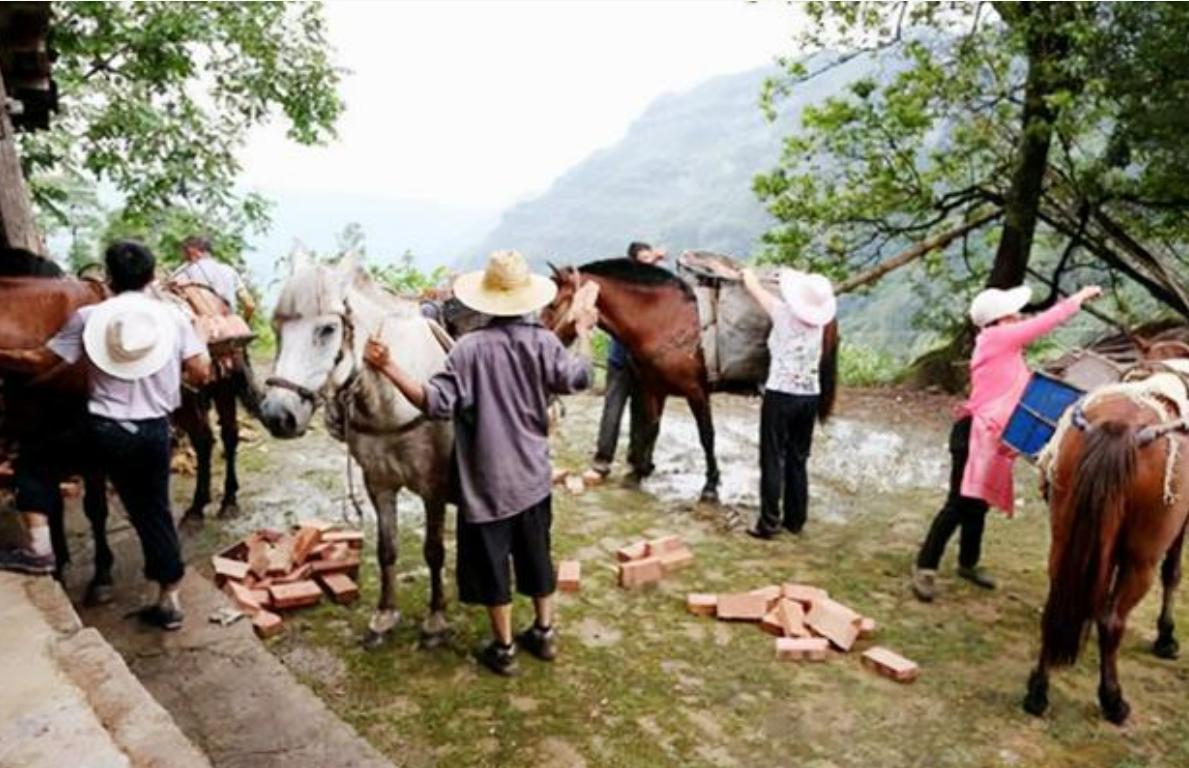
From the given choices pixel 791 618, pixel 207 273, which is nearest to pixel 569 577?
pixel 791 618

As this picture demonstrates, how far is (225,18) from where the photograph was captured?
9430 mm

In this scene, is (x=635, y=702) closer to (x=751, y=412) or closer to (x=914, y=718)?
(x=914, y=718)

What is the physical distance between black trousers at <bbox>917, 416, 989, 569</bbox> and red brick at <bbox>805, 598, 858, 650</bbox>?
80cm

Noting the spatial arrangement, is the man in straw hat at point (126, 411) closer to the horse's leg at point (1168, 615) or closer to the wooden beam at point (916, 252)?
the horse's leg at point (1168, 615)

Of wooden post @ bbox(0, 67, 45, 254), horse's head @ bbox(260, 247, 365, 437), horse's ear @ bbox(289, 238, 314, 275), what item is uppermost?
wooden post @ bbox(0, 67, 45, 254)

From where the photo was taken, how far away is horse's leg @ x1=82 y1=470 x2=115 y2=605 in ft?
14.5

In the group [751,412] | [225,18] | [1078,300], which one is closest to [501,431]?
[1078,300]

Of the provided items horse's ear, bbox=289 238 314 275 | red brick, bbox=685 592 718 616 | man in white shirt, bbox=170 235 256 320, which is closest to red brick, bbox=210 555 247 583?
horse's ear, bbox=289 238 314 275

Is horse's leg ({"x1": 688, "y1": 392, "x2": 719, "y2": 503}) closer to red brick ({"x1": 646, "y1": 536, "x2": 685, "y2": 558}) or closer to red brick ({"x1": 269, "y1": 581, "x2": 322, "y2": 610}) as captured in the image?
red brick ({"x1": 646, "y1": 536, "x2": 685, "y2": 558})

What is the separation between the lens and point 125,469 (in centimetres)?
383

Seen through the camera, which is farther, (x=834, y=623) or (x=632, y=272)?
(x=632, y=272)

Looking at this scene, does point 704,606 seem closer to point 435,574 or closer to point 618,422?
point 435,574

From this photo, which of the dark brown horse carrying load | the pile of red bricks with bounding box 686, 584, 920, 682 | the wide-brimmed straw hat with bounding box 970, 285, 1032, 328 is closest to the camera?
the pile of red bricks with bounding box 686, 584, 920, 682

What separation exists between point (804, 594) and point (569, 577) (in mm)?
1363
